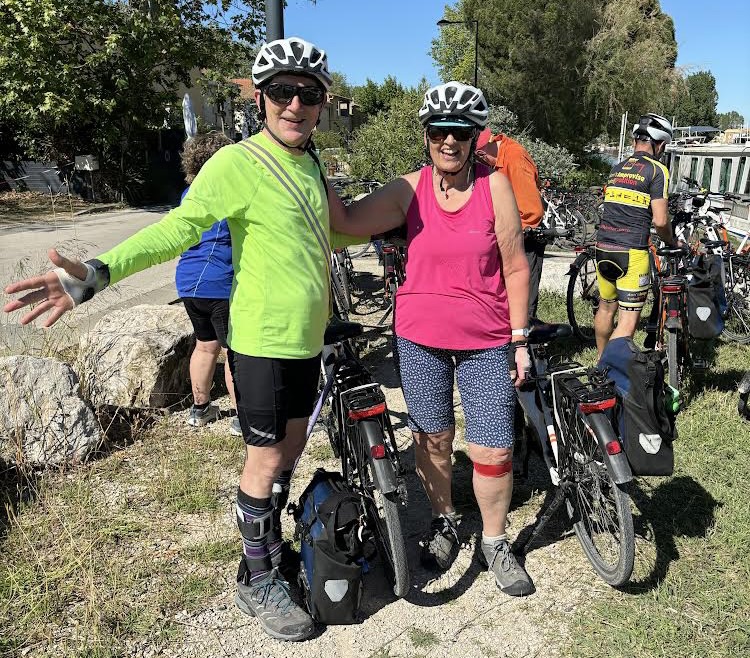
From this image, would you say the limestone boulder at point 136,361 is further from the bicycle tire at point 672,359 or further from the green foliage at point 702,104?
the green foliage at point 702,104

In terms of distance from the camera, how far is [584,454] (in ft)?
8.96

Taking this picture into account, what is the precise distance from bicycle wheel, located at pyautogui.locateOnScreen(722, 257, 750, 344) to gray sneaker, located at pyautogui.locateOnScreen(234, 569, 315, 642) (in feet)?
17.0

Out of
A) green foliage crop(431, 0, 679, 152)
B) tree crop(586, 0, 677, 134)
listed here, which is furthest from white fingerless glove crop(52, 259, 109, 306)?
tree crop(586, 0, 677, 134)

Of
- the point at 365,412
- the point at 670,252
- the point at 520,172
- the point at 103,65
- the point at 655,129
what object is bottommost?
the point at 365,412

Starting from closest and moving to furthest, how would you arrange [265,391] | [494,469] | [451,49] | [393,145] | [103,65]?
[265,391], [494,469], [393,145], [103,65], [451,49]

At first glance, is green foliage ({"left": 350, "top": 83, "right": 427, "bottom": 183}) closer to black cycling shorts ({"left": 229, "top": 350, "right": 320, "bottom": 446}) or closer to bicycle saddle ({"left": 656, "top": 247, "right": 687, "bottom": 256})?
bicycle saddle ({"left": 656, "top": 247, "right": 687, "bottom": 256})

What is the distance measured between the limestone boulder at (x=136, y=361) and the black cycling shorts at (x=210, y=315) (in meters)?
0.65

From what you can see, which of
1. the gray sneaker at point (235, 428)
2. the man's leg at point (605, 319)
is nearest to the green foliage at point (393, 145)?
the man's leg at point (605, 319)

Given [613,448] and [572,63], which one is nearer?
[613,448]

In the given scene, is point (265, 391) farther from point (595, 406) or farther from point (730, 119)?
point (730, 119)

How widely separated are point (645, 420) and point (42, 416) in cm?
328

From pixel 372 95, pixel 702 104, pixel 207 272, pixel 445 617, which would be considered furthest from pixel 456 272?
pixel 702 104

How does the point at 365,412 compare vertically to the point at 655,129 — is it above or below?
below

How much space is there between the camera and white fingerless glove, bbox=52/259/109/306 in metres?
1.87
